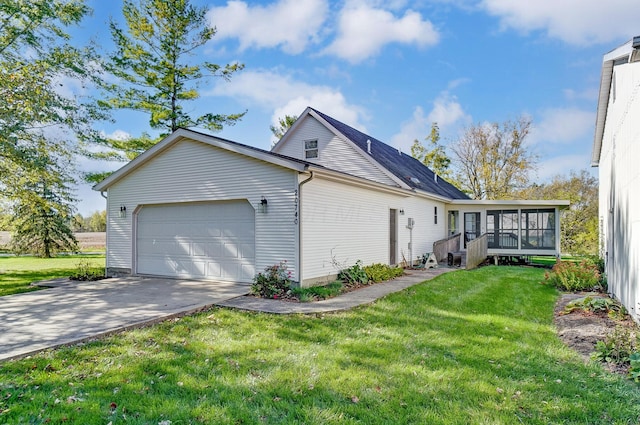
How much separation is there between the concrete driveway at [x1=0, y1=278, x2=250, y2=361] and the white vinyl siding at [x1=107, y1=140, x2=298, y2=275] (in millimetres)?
1293

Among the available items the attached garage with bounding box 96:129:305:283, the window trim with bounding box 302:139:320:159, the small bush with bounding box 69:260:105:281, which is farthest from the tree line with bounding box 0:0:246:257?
the window trim with bounding box 302:139:320:159

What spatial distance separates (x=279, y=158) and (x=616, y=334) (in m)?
6.59

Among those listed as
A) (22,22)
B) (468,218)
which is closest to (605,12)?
(468,218)

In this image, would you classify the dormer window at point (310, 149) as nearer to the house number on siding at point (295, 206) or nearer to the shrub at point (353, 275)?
the shrub at point (353, 275)

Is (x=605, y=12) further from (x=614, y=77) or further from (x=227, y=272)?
(x=227, y=272)

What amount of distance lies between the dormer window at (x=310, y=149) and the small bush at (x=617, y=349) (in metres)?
11.9


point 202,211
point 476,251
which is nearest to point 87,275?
point 202,211

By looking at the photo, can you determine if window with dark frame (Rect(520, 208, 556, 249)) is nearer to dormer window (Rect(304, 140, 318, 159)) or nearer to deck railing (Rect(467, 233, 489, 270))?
deck railing (Rect(467, 233, 489, 270))

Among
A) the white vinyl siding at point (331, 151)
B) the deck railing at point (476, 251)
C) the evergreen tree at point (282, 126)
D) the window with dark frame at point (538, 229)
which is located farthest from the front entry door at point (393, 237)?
the evergreen tree at point (282, 126)

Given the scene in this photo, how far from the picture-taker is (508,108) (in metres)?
28.9

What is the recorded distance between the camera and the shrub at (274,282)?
8180mm

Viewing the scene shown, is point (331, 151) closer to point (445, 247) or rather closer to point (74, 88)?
point (445, 247)

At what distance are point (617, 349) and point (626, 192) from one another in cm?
363

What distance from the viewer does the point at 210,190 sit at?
388 inches
